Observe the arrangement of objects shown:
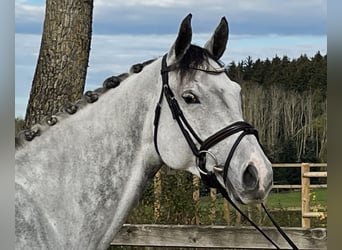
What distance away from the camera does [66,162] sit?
165 centimetres

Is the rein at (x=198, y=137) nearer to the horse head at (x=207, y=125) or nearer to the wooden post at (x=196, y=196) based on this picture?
the horse head at (x=207, y=125)

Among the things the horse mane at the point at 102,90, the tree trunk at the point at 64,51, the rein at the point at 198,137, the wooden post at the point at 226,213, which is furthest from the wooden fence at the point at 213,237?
the horse mane at the point at 102,90

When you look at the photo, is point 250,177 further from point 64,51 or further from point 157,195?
point 157,195

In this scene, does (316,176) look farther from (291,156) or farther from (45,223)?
(45,223)

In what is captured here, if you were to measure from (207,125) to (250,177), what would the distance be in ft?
0.67

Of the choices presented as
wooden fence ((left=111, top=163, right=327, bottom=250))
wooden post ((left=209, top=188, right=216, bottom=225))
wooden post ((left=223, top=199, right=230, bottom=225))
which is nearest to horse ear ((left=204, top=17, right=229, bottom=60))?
wooden fence ((left=111, top=163, right=327, bottom=250))

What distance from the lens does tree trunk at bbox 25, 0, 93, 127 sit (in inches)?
140

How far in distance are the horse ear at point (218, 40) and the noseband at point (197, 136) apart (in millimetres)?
125

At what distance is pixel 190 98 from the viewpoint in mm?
1620
